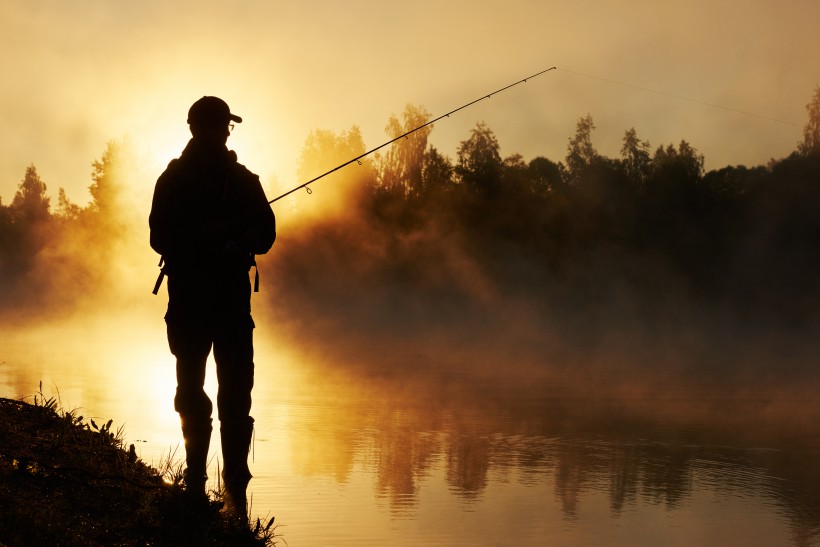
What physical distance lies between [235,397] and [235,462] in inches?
13.9

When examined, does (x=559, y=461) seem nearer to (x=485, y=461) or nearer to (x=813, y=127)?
(x=485, y=461)

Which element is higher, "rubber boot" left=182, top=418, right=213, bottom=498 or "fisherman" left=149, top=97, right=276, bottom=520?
"fisherman" left=149, top=97, right=276, bottom=520

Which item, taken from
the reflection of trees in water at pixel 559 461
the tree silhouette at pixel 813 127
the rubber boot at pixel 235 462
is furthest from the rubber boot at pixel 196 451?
the tree silhouette at pixel 813 127

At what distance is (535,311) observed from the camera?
50.3 metres

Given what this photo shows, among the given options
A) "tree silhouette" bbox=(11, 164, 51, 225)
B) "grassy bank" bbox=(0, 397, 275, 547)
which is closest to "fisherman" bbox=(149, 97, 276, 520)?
"grassy bank" bbox=(0, 397, 275, 547)

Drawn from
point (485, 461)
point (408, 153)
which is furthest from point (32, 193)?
point (485, 461)

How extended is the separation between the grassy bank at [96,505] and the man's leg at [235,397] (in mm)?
151

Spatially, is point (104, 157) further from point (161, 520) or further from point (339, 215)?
point (161, 520)

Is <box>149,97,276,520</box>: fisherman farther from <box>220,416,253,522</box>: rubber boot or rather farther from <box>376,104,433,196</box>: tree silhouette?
<box>376,104,433,196</box>: tree silhouette

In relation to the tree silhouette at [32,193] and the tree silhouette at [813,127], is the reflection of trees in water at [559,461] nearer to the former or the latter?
the tree silhouette at [813,127]

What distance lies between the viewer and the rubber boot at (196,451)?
21.6 ft

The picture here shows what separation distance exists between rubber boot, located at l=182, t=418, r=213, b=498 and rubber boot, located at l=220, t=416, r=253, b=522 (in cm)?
11

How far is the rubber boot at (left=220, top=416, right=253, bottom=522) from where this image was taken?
6605 millimetres

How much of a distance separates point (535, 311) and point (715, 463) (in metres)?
39.6
